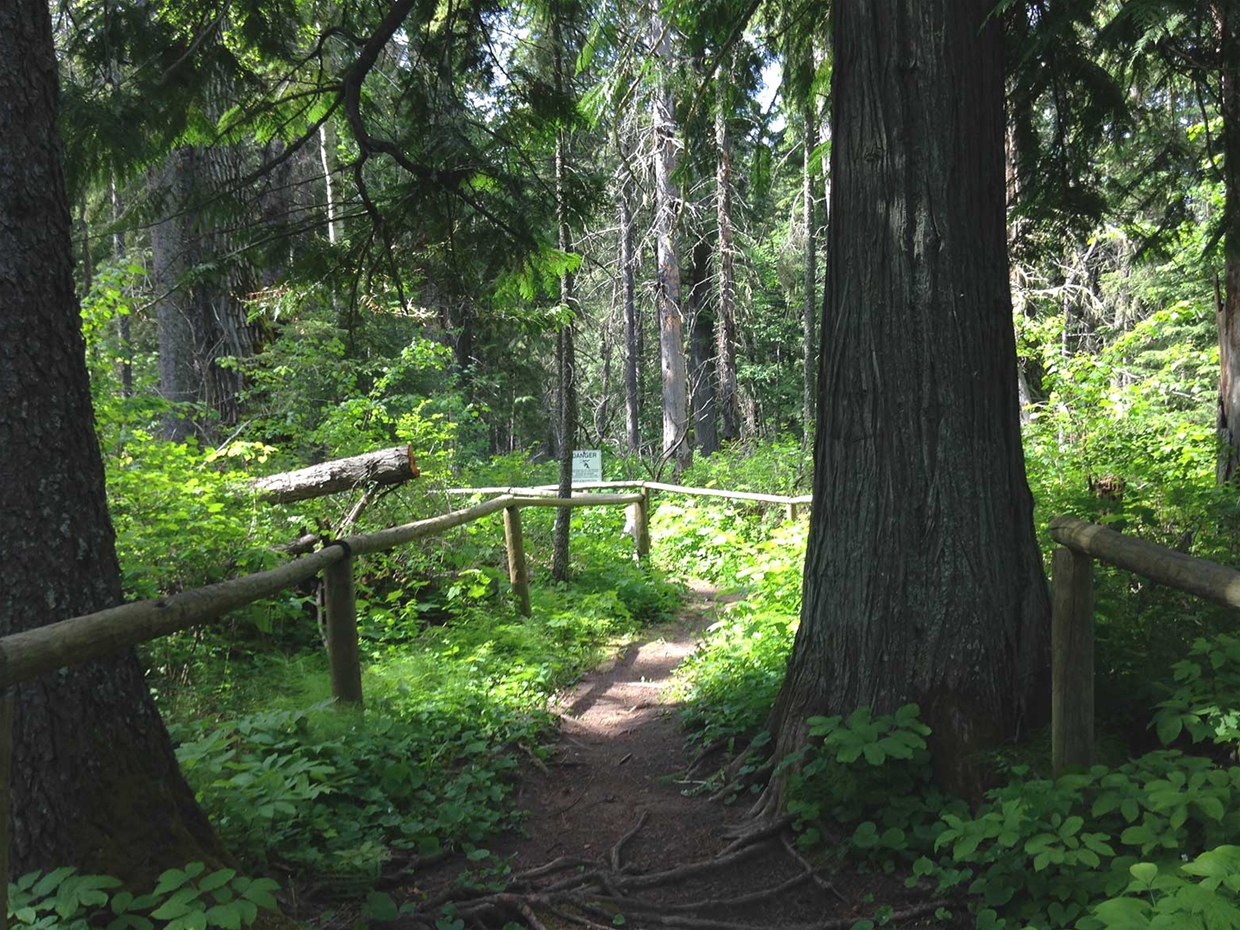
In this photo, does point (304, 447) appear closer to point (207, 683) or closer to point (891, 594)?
point (207, 683)

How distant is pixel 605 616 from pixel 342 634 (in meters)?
3.82

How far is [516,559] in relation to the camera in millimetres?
7566

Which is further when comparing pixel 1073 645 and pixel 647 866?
pixel 647 866

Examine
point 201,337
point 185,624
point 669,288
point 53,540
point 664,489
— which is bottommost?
point 664,489

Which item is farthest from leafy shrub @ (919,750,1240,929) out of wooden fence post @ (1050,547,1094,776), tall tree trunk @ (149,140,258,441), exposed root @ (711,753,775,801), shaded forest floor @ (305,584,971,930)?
tall tree trunk @ (149,140,258,441)

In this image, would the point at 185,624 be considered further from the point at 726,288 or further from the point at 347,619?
the point at 726,288

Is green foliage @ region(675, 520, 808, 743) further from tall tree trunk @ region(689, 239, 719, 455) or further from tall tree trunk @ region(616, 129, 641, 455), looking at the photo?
tall tree trunk @ region(689, 239, 719, 455)

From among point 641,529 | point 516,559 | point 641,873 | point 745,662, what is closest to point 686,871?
point 641,873

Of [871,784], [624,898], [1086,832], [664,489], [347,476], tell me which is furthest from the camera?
[664,489]

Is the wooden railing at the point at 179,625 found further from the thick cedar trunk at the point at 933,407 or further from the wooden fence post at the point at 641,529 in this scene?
the wooden fence post at the point at 641,529

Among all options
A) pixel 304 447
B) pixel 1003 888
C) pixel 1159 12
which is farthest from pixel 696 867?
pixel 304 447

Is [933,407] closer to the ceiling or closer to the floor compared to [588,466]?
closer to the ceiling

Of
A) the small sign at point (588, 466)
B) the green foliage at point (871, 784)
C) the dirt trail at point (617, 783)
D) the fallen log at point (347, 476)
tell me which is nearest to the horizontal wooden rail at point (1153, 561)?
the green foliage at point (871, 784)

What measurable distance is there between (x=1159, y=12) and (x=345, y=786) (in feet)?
13.9
